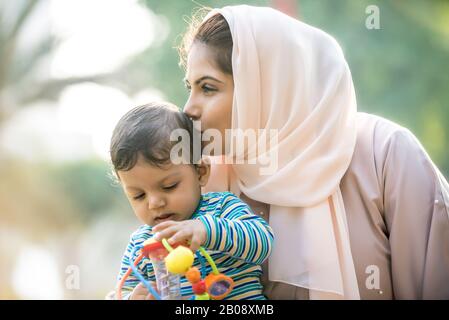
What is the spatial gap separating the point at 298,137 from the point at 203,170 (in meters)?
0.32

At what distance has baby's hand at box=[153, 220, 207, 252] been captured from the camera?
154 centimetres

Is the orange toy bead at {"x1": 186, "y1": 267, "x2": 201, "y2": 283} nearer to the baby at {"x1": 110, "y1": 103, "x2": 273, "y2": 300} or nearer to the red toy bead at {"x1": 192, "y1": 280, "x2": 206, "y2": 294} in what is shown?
the red toy bead at {"x1": 192, "y1": 280, "x2": 206, "y2": 294}

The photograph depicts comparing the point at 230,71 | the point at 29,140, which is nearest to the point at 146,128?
the point at 230,71

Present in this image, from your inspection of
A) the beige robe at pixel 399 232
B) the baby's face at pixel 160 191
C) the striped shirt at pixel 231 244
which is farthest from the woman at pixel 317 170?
the baby's face at pixel 160 191

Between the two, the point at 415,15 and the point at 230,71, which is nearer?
the point at 230,71

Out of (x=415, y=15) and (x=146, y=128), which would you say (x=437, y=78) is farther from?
(x=146, y=128)

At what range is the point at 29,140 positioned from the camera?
6059 millimetres

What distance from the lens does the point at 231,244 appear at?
5.43 feet

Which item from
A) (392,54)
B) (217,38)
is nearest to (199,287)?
(217,38)

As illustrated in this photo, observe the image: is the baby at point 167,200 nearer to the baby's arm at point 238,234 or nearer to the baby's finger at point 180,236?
the baby's arm at point 238,234

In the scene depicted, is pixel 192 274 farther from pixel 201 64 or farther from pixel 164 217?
pixel 201 64
